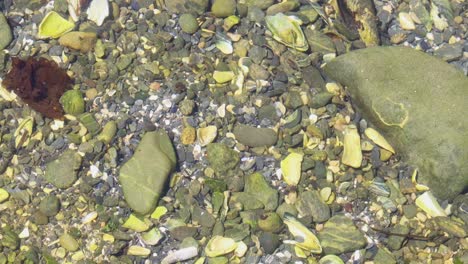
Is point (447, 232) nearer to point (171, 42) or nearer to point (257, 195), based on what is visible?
point (257, 195)

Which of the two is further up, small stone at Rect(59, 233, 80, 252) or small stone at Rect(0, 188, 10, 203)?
small stone at Rect(0, 188, 10, 203)

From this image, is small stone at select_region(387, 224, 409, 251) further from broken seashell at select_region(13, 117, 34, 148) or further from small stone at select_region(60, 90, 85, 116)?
broken seashell at select_region(13, 117, 34, 148)

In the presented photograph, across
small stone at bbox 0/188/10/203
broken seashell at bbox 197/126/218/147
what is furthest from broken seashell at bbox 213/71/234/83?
small stone at bbox 0/188/10/203

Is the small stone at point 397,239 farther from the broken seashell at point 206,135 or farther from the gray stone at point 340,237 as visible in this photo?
the broken seashell at point 206,135

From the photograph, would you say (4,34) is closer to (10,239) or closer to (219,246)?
(10,239)

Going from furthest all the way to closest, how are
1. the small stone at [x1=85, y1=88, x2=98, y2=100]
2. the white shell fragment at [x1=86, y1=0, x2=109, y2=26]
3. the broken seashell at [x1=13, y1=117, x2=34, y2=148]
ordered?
the white shell fragment at [x1=86, y1=0, x2=109, y2=26]
the small stone at [x1=85, y1=88, x2=98, y2=100]
the broken seashell at [x1=13, y1=117, x2=34, y2=148]

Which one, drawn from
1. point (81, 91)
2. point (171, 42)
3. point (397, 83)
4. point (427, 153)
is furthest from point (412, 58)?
point (81, 91)
